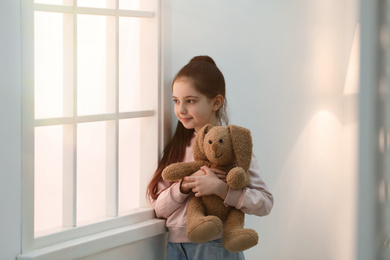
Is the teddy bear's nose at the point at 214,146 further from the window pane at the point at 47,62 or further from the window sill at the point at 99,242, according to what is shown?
the window pane at the point at 47,62

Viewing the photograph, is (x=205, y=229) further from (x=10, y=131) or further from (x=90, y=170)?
(x=90, y=170)

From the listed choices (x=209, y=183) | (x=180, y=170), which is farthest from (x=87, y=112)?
(x=209, y=183)

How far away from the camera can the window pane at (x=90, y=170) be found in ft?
7.99

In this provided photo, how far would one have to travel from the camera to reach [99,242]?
1.69 metres

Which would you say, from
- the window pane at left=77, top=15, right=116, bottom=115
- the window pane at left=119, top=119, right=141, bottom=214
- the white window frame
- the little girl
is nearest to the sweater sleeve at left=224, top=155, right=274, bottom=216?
the little girl

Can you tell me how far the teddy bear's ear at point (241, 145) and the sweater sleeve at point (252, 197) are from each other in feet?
0.34

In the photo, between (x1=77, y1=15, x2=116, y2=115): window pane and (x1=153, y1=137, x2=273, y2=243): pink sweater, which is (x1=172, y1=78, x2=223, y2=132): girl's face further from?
(x1=77, y1=15, x2=116, y2=115): window pane

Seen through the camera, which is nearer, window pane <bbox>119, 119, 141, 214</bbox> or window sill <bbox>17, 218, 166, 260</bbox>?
window sill <bbox>17, 218, 166, 260</bbox>

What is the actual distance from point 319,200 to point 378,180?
10.1 feet

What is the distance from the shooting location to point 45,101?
2.37m

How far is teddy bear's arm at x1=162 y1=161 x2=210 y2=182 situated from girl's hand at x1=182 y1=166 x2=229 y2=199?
0.02 metres

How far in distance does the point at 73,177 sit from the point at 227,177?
1.65 ft

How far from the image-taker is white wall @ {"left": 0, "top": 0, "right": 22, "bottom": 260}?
4.59 feet

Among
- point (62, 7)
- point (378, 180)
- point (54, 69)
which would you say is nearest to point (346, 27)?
point (54, 69)
